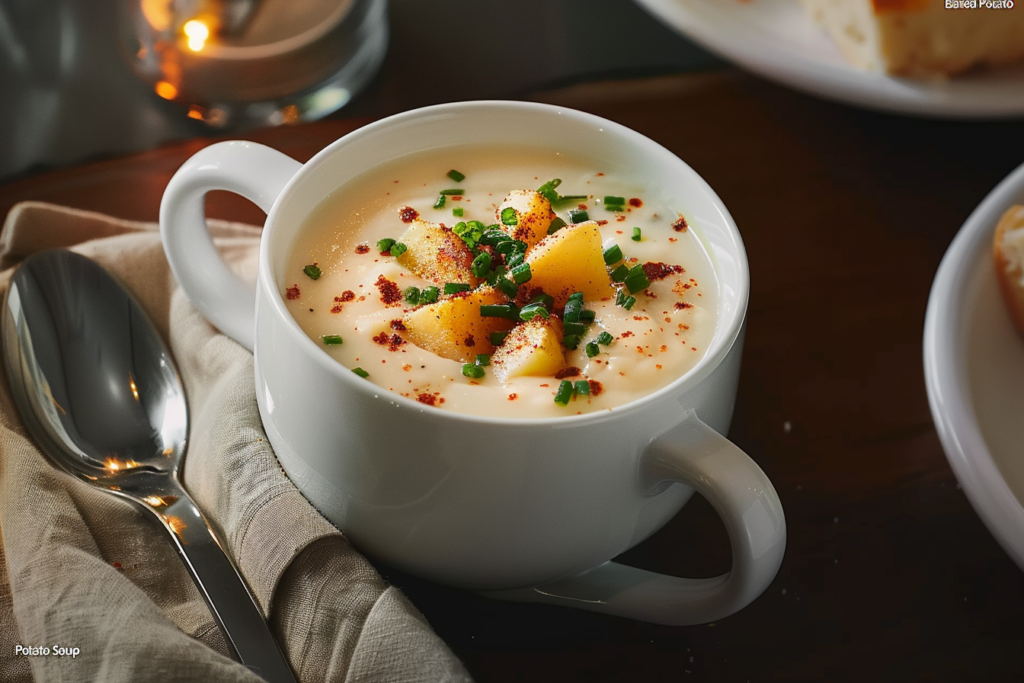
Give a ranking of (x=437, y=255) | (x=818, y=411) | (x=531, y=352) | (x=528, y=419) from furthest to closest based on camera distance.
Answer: (x=818, y=411) → (x=437, y=255) → (x=531, y=352) → (x=528, y=419)

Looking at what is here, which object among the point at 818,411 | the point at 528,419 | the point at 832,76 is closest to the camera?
the point at 528,419

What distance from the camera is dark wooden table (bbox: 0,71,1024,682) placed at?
1.03 m

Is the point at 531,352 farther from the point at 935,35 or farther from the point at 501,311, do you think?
the point at 935,35

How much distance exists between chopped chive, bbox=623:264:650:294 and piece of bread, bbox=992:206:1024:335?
1.79 feet

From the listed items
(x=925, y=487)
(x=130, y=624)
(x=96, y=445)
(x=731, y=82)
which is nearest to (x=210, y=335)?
(x=96, y=445)

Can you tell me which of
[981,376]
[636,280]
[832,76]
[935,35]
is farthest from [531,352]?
[935,35]

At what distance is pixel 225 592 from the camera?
99 centimetres

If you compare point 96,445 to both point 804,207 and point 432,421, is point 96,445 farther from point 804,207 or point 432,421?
point 804,207

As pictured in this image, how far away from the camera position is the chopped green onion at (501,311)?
39.5 inches

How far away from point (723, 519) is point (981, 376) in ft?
1.88

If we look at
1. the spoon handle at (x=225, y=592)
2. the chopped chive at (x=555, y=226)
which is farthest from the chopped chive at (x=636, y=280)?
the spoon handle at (x=225, y=592)

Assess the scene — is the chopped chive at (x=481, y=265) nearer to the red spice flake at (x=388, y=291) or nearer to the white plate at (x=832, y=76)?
the red spice flake at (x=388, y=291)

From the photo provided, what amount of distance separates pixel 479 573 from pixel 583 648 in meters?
0.15

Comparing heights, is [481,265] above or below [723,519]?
above
